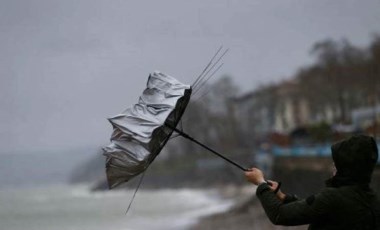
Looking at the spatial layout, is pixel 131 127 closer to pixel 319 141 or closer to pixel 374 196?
pixel 374 196

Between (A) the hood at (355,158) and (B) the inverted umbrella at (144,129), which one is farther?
(B) the inverted umbrella at (144,129)

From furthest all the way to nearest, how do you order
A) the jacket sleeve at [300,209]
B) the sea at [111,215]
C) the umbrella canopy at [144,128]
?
the sea at [111,215] < the umbrella canopy at [144,128] < the jacket sleeve at [300,209]

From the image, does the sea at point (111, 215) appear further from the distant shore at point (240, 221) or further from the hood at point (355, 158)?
the hood at point (355, 158)

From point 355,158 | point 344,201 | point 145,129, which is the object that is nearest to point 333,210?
point 344,201

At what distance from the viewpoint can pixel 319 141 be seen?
43.7m

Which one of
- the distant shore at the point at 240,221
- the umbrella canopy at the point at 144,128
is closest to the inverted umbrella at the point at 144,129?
the umbrella canopy at the point at 144,128

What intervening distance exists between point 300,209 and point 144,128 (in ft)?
3.14

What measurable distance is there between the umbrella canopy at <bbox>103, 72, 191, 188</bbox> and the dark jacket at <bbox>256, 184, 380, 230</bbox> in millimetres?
791

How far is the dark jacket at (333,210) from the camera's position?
9.27 feet

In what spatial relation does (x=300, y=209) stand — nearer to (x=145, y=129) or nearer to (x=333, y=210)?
(x=333, y=210)

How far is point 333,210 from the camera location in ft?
9.32

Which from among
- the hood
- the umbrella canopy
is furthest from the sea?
the hood

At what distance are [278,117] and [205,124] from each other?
11.1 m

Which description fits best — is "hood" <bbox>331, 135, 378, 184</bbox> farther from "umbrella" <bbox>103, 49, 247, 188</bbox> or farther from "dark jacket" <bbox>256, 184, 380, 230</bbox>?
"umbrella" <bbox>103, 49, 247, 188</bbox>
